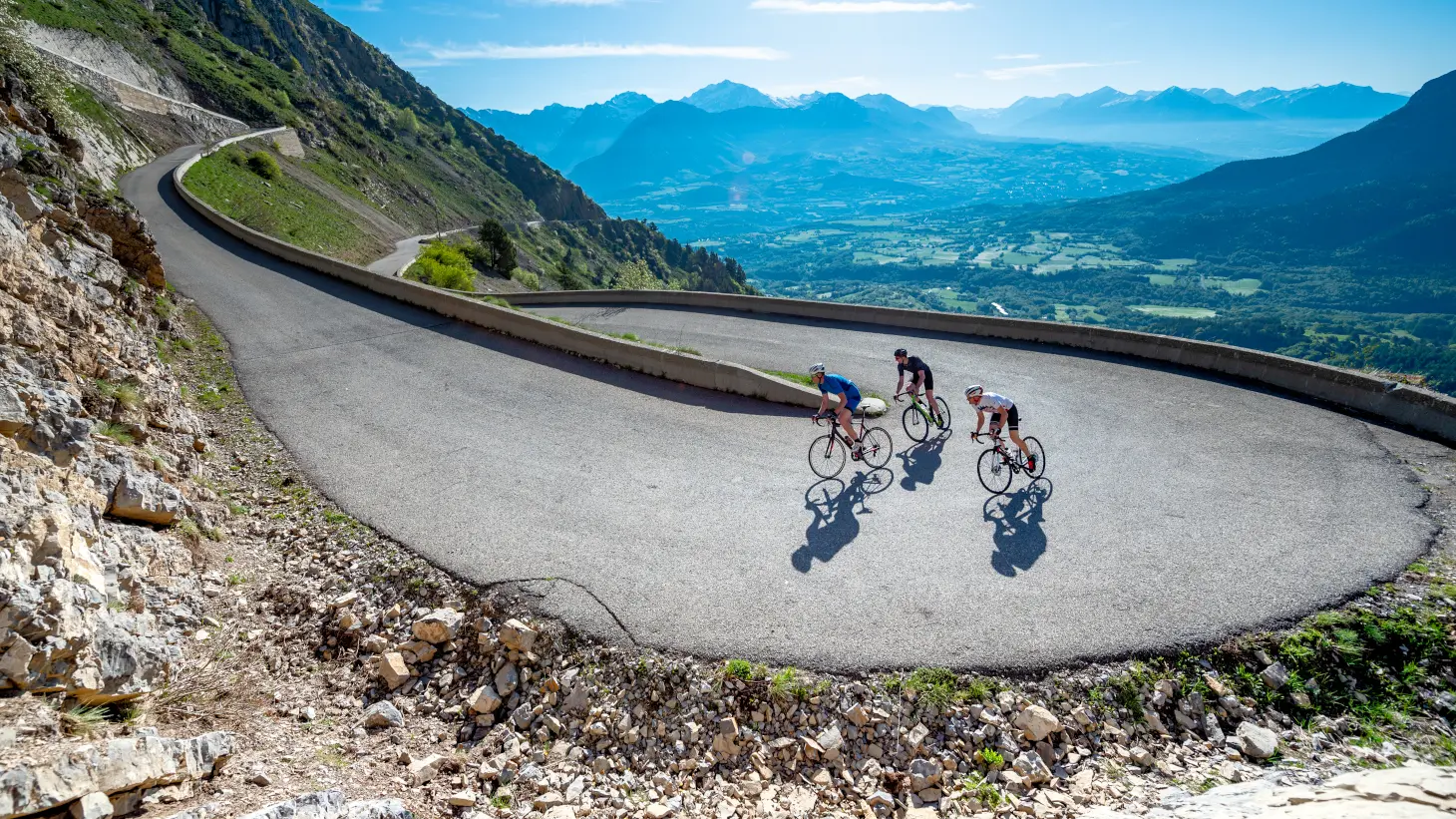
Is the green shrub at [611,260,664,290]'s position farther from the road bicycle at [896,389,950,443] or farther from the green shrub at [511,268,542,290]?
the road bicycle at [896,389,950,443]

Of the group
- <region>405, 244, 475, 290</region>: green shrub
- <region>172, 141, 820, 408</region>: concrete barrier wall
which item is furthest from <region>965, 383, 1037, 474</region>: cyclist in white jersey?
<region>405, 244, 475, 290</region>: green shrub

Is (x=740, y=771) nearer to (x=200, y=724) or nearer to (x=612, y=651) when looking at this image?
(x=612, y=651)

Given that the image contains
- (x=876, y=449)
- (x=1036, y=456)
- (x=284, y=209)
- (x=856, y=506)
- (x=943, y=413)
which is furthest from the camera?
Result: (x=284, y=209)

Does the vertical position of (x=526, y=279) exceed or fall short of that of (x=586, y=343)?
it exceeds it

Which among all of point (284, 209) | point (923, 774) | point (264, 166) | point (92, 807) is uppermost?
point (264, 166)

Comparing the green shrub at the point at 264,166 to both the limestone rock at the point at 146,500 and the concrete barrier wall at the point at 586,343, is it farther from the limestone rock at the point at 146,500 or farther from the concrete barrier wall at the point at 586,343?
the limestone rock at the point at 146,500

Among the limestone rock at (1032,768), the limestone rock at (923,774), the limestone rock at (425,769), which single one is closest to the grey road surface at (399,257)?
the limestone rock at (425,769)

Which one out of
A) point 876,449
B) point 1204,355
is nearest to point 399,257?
point 876,449

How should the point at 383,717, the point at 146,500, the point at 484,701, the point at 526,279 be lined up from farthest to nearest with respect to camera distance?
the point at 526,279
the point at 146,500
the point at 484,701
the point at 383,717

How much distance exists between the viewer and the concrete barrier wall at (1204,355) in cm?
1213

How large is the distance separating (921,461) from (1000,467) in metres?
1.51

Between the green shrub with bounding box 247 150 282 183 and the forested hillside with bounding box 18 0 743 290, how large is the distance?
10.7m

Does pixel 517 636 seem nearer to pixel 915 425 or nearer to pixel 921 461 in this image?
pixel 921 461

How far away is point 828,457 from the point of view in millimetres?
11141
